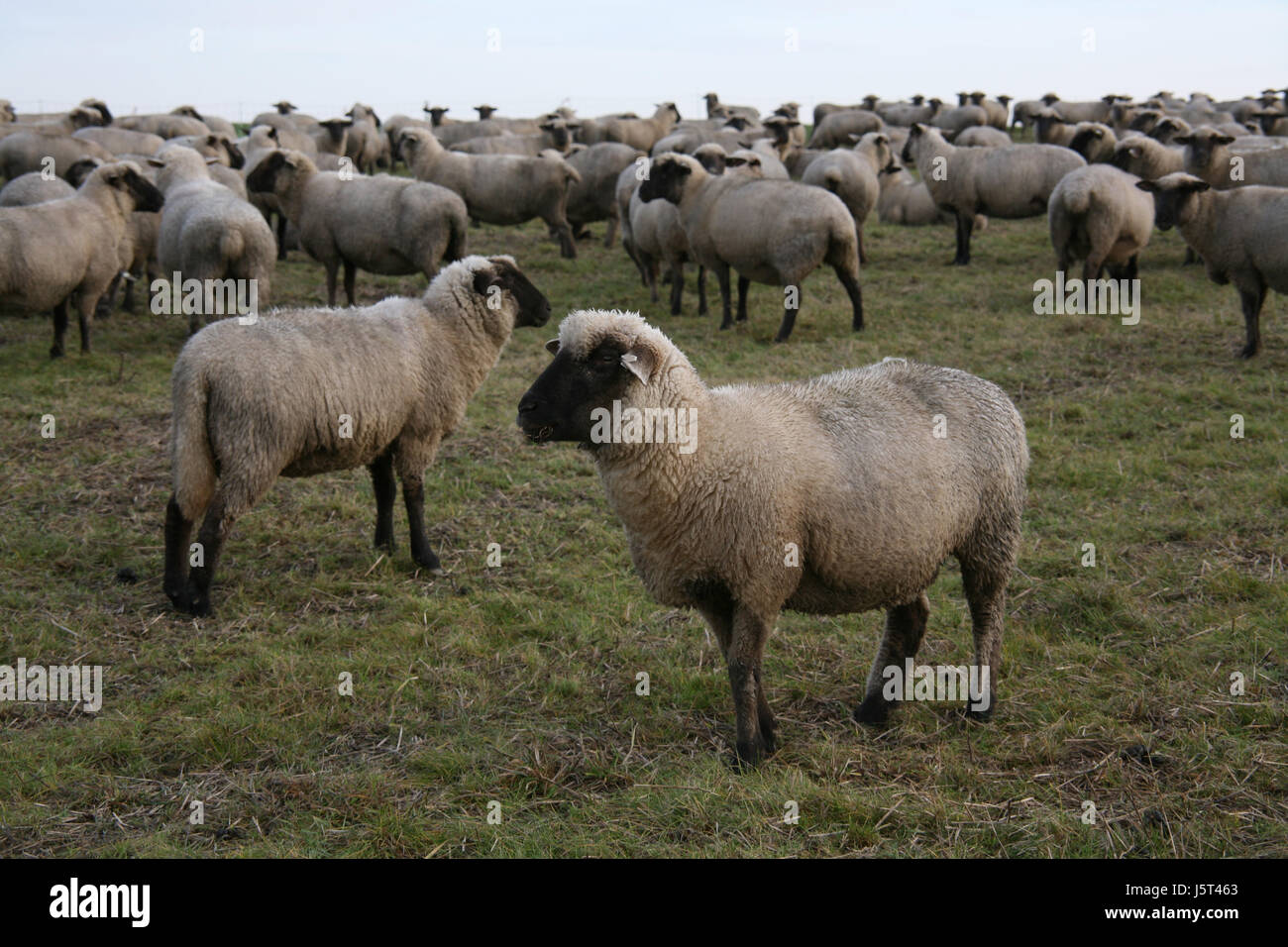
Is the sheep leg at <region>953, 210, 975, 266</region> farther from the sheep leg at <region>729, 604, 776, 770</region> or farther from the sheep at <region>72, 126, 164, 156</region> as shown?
the sheep at <region>72, 126, 164, 156</region>

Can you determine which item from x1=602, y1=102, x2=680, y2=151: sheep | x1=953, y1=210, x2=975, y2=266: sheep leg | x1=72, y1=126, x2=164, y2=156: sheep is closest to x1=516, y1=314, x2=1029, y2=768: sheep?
x1=953, y1=210, x2=975, y2=266: sheep leg

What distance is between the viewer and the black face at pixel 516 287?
274 inches

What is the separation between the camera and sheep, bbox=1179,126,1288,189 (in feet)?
45.9

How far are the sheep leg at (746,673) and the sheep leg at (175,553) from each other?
3199mm

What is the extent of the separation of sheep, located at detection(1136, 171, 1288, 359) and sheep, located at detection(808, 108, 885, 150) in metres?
18.1

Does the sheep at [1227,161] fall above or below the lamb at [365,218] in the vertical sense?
above

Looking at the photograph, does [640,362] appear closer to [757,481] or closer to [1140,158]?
[757,481]

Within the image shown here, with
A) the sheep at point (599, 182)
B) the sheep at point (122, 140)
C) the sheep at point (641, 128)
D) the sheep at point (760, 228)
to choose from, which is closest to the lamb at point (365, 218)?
the sheep at point (760, 228)

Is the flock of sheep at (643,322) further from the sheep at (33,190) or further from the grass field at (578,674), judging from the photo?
the grass field at (578,674)

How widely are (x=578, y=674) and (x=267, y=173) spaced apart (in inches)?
362

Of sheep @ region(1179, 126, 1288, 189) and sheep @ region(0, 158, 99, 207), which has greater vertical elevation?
sheep @ region(1179, 126, 1288, 189)

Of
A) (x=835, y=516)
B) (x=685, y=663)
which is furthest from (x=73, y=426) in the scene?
(x=835, y=516)

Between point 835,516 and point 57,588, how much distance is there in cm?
444

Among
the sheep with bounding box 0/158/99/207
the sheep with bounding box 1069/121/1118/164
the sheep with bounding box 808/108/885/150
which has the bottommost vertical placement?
the sheep with bounding box 0/158/99/207
